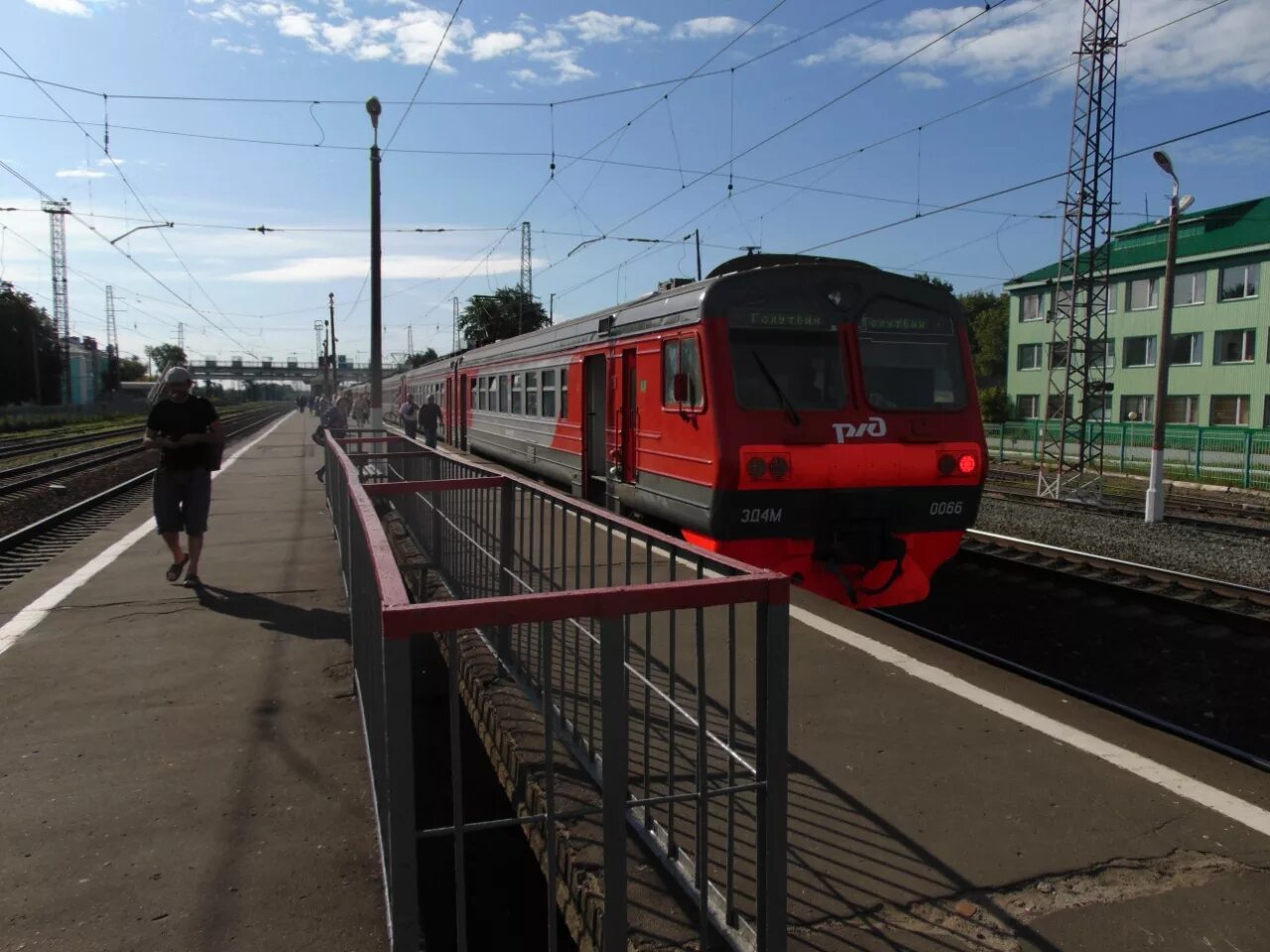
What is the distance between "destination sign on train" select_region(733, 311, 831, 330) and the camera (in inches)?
295

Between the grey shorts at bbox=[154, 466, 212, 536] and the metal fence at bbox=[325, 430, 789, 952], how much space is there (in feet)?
11.4

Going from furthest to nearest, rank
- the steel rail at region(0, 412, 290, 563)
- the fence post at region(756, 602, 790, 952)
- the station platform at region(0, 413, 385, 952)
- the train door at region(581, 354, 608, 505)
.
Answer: the train door at region(581, 354, 608, 505), the steel rail at region(0, 412, 290, 563), the station platform at region(0, 413, 385, 952), the fence post at region(756, 602, 790, 952)

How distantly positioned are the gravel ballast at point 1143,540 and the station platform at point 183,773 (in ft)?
30.2

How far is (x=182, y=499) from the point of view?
7777 mm

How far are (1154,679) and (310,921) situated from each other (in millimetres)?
5925

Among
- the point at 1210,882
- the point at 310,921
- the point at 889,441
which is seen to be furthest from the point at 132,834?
the point at 889,441

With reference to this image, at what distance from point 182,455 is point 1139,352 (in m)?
41.2

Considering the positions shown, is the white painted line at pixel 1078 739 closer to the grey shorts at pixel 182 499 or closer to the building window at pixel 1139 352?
the grey shorts at pixel 182 499

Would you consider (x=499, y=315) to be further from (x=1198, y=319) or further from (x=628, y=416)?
(x=628, y=416)

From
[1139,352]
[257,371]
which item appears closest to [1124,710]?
[1139,352]

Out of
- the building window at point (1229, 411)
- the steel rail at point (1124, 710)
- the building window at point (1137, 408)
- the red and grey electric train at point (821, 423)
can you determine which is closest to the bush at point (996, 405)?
the building window at point (1137, 408)

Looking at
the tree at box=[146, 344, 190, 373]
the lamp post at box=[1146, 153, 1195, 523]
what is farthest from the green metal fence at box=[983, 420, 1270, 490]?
the tree at box=[146, 344, 190, 373]

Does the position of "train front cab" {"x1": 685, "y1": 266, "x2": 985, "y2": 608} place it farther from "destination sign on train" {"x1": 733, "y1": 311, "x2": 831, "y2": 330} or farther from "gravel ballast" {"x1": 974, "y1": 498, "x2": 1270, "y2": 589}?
"gravel ballast" {"x1": 974, "y1": 498, "x2": 1270, "y2": 589}

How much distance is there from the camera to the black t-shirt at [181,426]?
7.55m
